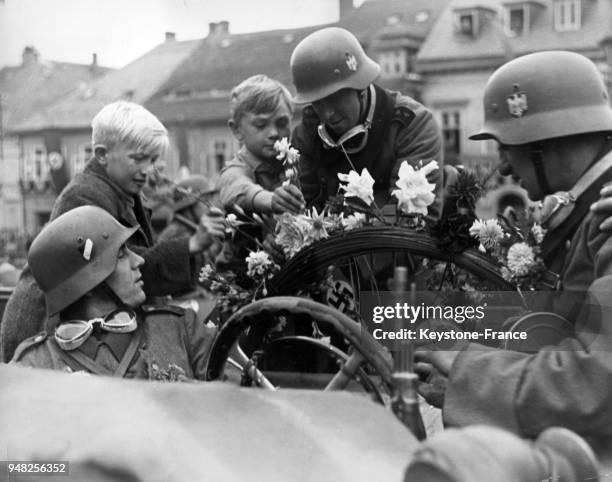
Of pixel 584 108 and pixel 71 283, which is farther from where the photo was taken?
pixel 71 283

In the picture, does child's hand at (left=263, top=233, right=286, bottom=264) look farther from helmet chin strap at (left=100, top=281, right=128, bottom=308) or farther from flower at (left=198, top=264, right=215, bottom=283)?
helmet chin strap at (left=100, top=281, right=128, bottom=308)

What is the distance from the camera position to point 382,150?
13.5 ft

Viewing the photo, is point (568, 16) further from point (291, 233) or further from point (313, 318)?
point (313, 318)

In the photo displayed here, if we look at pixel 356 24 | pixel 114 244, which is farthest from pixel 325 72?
pixel 114 244

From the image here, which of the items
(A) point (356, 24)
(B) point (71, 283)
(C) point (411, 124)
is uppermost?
(A) point (356, 24)

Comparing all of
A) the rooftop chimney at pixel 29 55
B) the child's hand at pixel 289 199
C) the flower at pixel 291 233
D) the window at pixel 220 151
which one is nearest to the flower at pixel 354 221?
the flower at pixel 291 233

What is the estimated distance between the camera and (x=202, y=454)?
191cm

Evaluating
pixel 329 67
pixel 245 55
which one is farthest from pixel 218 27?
pixel 329 67

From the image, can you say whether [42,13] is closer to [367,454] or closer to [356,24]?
[356,24]

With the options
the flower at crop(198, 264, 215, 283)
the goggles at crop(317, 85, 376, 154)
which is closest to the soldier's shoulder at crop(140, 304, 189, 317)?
the flower at crop(198, 264, 215, 283)

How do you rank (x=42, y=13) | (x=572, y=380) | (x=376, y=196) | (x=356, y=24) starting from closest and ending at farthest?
(x=572, y=380), (x=42, y=13), (x=356, y=24), (x=376, y=196)

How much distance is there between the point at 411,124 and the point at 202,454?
2.50 meters

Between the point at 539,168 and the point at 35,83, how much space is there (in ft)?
7.93

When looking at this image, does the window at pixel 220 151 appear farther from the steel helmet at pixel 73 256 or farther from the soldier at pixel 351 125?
the steel helmet at pixel 73 256
